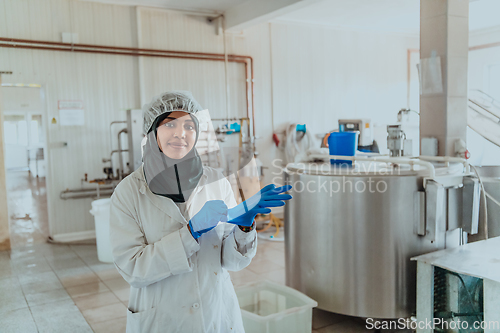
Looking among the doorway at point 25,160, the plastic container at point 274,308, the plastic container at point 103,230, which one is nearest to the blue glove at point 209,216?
the plastic container at point 274,308

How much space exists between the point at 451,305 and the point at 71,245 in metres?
3.88

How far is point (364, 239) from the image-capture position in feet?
7.84

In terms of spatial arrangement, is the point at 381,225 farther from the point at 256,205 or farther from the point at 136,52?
the point at 136,52

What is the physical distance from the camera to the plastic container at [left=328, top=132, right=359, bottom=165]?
8.59 feet

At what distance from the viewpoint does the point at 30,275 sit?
3566mm

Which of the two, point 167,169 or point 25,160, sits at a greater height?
point 167,169

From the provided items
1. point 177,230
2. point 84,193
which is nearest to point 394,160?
point 177,230

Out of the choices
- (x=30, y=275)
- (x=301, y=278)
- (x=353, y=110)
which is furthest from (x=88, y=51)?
(x=353, y=110)

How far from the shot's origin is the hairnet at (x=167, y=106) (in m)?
1.22

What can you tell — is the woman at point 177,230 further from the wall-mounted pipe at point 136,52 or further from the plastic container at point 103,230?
the wall-mounted pipe at point 136,52

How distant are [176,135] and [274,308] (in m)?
1.75

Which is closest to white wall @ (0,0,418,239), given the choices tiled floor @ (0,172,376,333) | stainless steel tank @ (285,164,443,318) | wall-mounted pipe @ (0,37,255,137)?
wall-mounted pipe @ (0,37,255,137)

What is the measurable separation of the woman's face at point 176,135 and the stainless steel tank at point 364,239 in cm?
144

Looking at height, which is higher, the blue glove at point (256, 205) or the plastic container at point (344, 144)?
the plastic container at point (344, 144)
